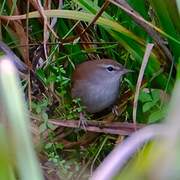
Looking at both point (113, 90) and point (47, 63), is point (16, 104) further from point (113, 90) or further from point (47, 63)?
point (113, 90)

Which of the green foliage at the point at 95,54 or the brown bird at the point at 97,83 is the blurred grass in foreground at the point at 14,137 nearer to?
the green foliage at the point at 95,54

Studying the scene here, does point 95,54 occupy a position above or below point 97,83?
above

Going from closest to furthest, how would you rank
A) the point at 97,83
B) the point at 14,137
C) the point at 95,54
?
the point at 14,137
the point at 95,54
the point at 97,83

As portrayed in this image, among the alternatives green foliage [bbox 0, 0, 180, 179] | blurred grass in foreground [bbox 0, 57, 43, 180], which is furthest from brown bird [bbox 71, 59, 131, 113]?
blurred grass in foreground [bbox 0, 57, 43, 180]

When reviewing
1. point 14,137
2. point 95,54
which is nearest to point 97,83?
point 95,54

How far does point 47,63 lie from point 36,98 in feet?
0.65

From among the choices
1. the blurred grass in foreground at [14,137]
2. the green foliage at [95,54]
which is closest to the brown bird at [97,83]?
the green foliage at [95,54]

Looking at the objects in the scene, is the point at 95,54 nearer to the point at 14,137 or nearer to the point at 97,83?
the point at 97,83

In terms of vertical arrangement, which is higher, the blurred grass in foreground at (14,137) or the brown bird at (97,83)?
the blurred grass in foreground at (14,137)

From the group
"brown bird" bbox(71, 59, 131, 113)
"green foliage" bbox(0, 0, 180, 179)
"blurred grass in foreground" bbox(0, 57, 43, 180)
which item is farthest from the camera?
"brown bird" bbox(71, 59, 131, 113)

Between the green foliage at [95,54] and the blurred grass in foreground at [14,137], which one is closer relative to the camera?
the blurred grass in foreground at [14,137]

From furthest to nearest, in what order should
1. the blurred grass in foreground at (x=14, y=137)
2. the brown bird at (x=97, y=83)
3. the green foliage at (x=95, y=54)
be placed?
the brown bird at (x=97, y=83) → the green foliage at (x=95, y=54) → the blurred grass in foreground at (x=14, y=137)

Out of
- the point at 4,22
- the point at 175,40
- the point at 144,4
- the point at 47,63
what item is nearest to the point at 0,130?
the point at 175,40

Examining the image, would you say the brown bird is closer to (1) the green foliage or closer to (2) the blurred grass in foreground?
(1) the green foliage
